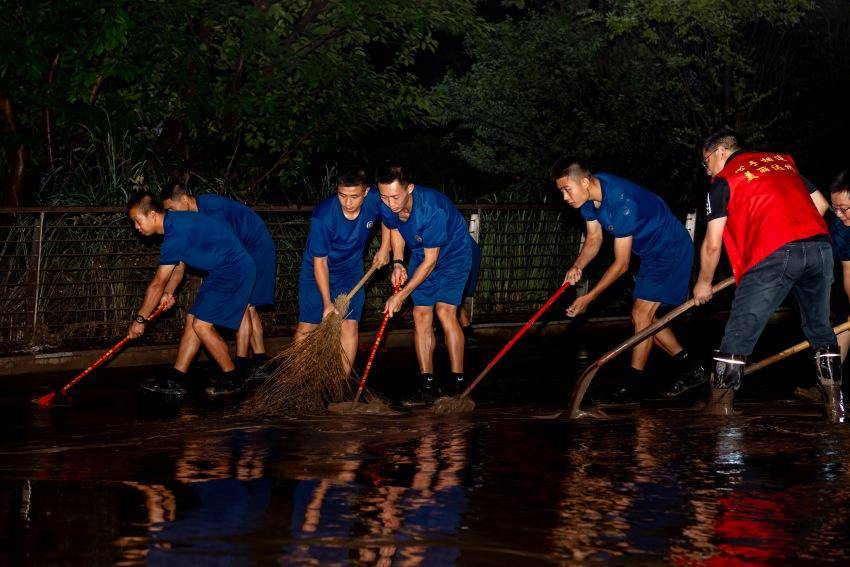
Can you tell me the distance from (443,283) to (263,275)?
1.96 meters

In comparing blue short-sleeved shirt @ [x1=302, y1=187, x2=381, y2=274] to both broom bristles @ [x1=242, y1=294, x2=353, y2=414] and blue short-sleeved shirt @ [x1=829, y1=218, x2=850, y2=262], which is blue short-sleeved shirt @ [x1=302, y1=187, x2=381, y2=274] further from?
blue short-sleeved shirt @ [x1=829, y1=218, x2=850, y2=262]

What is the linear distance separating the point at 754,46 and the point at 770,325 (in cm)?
896

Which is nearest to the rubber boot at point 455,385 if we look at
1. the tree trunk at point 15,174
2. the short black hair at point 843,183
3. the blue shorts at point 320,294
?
the blue shorts at point 320,294

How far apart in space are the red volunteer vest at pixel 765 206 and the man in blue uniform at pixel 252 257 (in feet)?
14.1

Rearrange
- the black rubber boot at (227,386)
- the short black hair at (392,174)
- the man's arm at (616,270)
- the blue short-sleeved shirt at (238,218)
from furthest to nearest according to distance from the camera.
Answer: the blue short-sleeved shirt at (238,218) → the black rubber boot at (227,386) → the man's arm at (616,270) → the short black hair at (392,174)

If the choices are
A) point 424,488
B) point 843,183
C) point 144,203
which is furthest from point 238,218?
point 424,488

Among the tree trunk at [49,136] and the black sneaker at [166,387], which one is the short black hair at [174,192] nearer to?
the black sneaker at [166,387]

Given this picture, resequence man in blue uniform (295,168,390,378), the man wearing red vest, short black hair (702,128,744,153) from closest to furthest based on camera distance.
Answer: the man wearing red vest, short black hair (702,128,744,153), man in blue uniform (295,168,390,378)

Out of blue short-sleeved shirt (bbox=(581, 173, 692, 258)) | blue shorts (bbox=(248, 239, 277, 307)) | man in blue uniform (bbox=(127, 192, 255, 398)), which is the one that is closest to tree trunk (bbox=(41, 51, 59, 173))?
blue shorts (bbox=(248, 239, 277, 307))

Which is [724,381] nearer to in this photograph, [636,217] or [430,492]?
[636,217]

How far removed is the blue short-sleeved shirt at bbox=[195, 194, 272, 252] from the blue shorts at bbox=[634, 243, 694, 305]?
3.15 m

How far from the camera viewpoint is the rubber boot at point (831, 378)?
895cm

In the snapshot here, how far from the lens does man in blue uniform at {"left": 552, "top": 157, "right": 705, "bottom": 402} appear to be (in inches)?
403

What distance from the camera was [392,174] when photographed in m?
9.84
